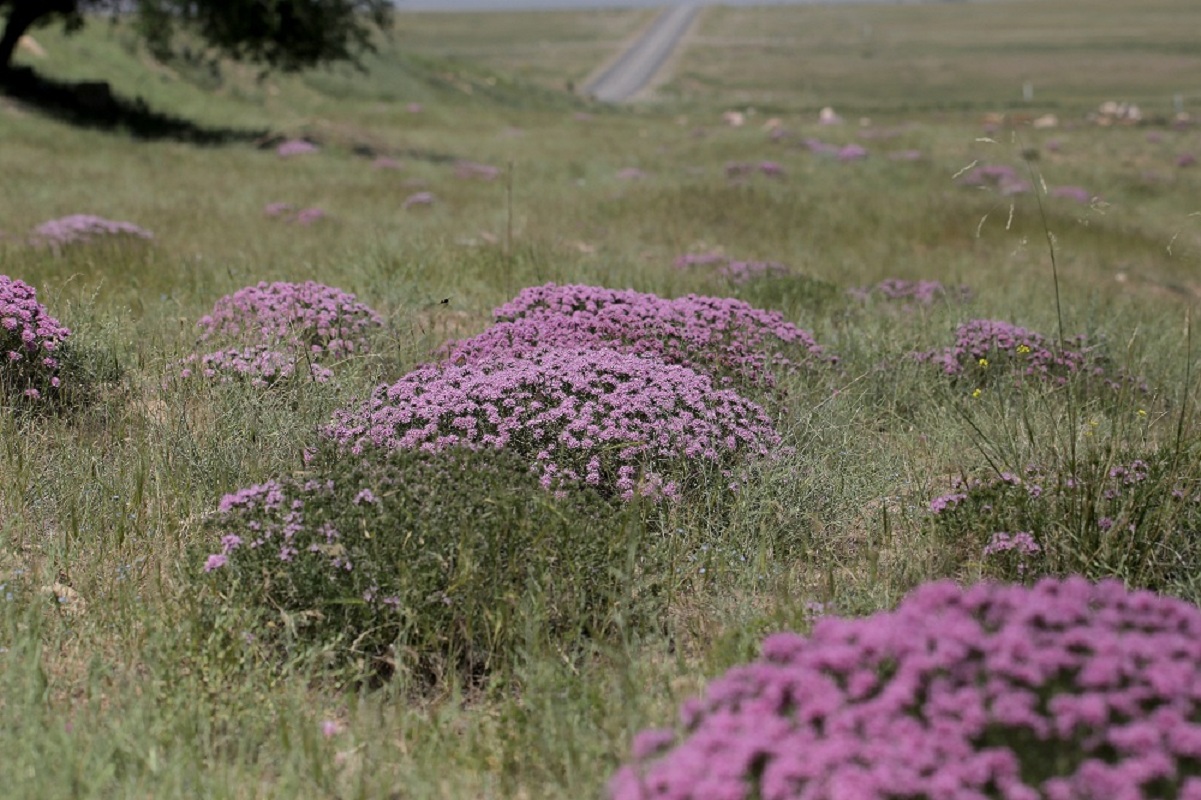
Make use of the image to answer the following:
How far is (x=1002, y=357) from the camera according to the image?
6.47m

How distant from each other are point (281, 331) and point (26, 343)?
4.42 feet

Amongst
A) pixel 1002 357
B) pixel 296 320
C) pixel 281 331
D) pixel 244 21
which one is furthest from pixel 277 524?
pixel 244 21

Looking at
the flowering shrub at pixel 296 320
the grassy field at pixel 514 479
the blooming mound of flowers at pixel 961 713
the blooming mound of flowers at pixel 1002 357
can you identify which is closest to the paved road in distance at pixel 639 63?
the grassy field at pixel 514 479

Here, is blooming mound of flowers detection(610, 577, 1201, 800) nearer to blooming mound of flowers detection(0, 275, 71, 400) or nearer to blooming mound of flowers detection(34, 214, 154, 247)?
blooming mound of flowers detection(0, 275, 71, 400)

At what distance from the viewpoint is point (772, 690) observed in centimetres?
220

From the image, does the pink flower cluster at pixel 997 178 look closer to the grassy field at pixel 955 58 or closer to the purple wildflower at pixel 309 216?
the purple wildflower at pixel 309 216

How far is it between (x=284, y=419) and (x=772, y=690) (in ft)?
10.6

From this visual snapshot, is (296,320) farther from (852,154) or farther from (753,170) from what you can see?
(852,154)

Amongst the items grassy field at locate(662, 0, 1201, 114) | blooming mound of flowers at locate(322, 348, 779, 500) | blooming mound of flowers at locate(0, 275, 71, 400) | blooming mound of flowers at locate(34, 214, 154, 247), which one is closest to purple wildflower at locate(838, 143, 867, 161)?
blooming mound of flowers at locate(34, 214, 154, 247)

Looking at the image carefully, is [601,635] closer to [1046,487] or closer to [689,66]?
[1046,487]

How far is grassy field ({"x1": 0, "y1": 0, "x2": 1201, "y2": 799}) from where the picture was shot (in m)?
2.97

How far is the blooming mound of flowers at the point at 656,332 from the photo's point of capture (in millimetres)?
5590

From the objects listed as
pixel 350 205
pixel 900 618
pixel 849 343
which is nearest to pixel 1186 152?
pixel 350 205

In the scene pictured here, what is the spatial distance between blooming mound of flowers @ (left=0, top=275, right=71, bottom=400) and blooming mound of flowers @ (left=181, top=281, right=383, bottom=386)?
62cm
